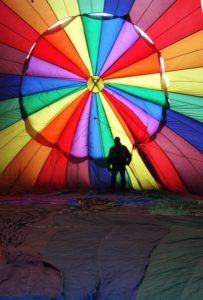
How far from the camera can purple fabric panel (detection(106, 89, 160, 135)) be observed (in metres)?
4.54

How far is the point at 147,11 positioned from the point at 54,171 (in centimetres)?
240

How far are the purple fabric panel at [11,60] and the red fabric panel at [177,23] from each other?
1.34 meters

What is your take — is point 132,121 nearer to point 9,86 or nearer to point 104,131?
point 104,131

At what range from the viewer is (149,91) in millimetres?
4422

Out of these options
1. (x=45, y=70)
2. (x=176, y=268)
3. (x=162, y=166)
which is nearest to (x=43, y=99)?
(x=45, y=70)

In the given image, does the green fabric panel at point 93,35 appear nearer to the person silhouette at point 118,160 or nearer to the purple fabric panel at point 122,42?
the purple fabric panel at point 122,42

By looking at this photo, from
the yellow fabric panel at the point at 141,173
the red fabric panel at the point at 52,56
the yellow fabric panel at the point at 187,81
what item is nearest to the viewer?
the yellow fabric panel at the point at 187,81

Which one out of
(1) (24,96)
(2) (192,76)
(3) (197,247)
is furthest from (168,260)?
(1) (24,96)

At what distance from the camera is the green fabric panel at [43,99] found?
459 cm

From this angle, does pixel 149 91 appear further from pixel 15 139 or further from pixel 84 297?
pixel 84 297

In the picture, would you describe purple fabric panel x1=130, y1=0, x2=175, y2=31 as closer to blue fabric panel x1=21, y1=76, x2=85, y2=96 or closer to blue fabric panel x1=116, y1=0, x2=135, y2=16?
blue fabric panel x1=116, y1=0, x2=135, y2=16

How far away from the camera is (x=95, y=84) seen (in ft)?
15.3

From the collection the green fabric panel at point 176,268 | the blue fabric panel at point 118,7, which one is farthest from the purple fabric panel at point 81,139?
the green fabric panel at point 176,268

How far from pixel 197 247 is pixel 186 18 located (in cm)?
203
